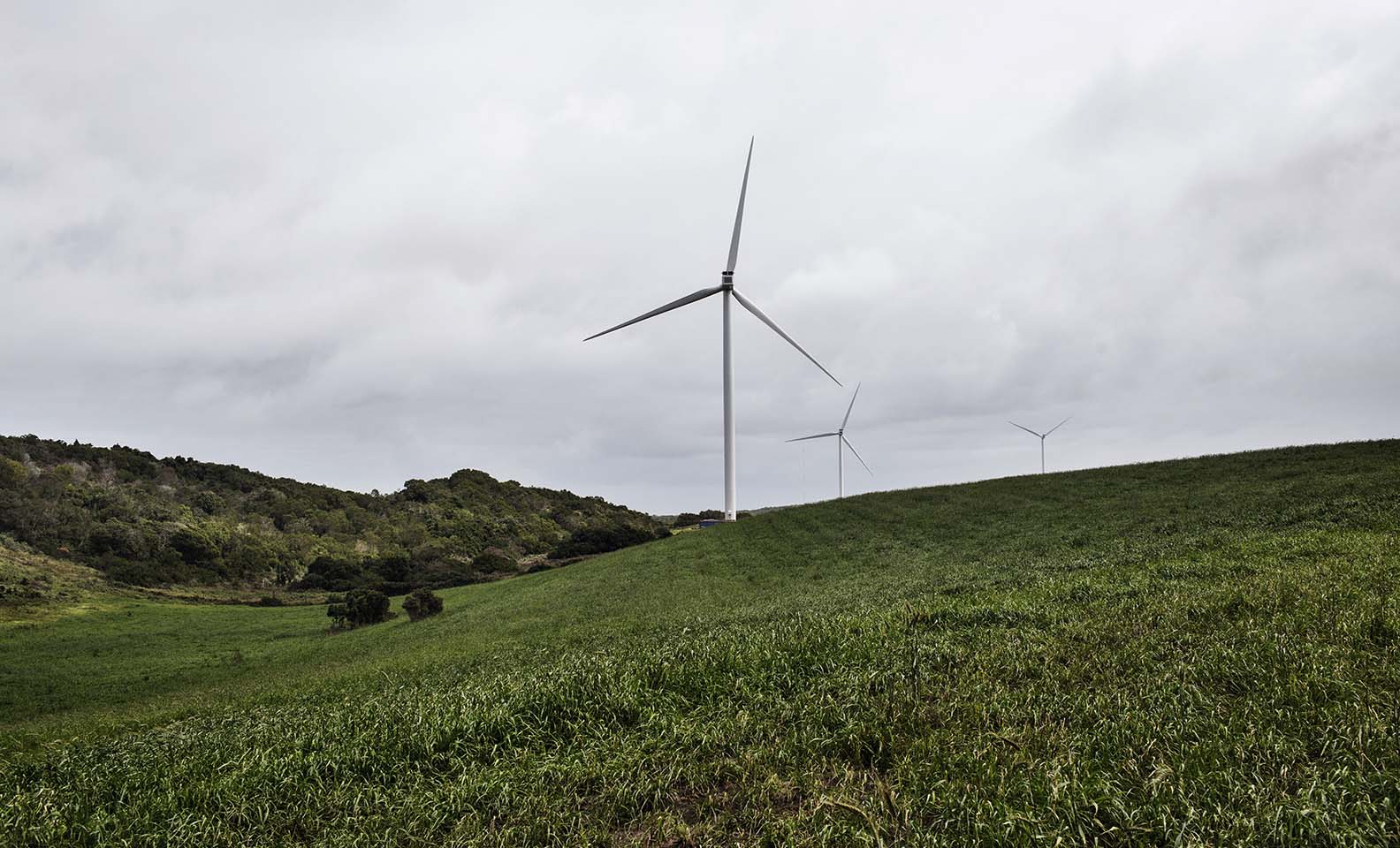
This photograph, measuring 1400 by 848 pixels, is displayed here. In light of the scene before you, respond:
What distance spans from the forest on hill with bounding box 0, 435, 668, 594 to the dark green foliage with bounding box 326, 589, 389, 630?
18.0 m

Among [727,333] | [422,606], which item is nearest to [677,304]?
[727,333]

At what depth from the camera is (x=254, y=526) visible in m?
84.8

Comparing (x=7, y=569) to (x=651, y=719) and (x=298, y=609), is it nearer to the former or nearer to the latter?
(x=298, y=609)

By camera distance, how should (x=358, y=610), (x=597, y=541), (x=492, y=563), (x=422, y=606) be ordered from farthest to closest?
(x=492, y=563) < (x=597, y=541) < (x=358, y=610) < (x=422, y=606)

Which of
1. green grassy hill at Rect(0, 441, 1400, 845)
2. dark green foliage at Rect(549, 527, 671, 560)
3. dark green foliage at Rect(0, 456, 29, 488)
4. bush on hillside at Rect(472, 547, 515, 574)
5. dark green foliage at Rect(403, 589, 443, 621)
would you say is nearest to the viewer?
green grassy hill at Rect(0, 441, 1400, 845)

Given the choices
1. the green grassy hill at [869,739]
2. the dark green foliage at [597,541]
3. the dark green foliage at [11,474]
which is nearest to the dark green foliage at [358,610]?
the dark green foliage at [597,541]

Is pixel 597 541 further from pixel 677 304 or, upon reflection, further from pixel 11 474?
pixel 11 474

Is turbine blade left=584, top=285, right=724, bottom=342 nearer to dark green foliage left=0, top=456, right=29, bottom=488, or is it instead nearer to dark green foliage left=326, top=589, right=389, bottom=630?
dark green foliage left=326, top=589, right=389, bottom=630

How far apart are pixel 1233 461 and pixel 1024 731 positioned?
45.7 m

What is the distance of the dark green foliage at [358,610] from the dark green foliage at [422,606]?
291 cm

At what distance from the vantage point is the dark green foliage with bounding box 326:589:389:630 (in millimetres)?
45050

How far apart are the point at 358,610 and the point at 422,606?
5.04 m

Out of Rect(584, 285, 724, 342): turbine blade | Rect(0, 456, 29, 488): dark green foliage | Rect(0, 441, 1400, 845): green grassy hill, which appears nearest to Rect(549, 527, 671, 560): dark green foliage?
Rect(584, 285, 724, 342): turbine blade

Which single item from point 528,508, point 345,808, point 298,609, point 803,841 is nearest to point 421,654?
point 345,808
